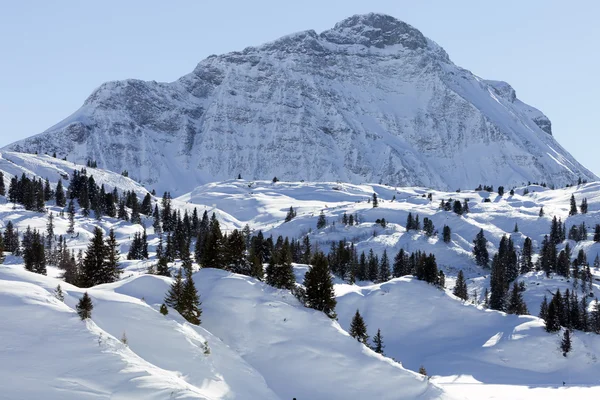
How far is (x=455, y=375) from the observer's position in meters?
80.9

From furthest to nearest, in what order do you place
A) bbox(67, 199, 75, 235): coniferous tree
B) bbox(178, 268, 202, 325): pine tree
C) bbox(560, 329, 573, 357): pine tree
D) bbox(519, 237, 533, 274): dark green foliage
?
1. bbox(519, 237, 533, 274): dark green foliage
2. bbox(67, 199, 75, 235): coniferous tree
3. bbox(560, 329, 573, 357): pine tree
4. bbox(178, 268, 202, 325): pine tree

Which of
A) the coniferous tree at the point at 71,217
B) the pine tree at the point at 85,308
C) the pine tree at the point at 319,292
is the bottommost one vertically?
the coniferous tree at the point at 71,217

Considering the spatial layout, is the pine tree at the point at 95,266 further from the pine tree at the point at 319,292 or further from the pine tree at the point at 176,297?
the pine tree at the point at 319,292

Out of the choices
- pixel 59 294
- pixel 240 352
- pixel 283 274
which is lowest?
pixel 240 352

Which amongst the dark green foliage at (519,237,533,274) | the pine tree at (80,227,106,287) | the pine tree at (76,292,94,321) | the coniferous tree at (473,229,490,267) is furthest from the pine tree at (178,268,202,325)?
the coniferous tree at (473,229,490,267)

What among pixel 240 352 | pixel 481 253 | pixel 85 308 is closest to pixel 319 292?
pixel 240 352

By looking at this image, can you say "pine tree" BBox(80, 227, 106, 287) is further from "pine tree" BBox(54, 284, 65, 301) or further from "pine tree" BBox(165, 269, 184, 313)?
"pine tree" BBox(54, 284, 65, 301)

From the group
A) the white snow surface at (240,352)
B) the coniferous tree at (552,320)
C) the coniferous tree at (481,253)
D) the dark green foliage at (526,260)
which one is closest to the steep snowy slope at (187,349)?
the white snow surface at (240,352)

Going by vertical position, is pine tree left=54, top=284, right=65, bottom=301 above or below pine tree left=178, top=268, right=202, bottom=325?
above

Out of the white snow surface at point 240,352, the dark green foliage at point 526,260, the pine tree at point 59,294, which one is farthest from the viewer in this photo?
the dark green foliage at point 526,260

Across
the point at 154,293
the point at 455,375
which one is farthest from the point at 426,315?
the point at 154,293

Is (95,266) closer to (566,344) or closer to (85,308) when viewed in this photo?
(85,308)

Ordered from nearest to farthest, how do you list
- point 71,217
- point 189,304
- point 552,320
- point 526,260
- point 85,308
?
point 85,308 < point 189,304 < point 552,320 < point 71,217 < point 526,260

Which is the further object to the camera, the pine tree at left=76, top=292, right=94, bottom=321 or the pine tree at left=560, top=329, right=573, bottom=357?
the pine tree at left=560, top=329, right=573, bottom=357
